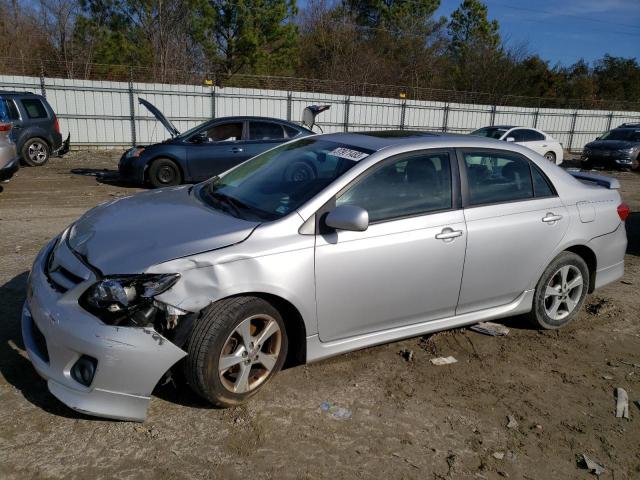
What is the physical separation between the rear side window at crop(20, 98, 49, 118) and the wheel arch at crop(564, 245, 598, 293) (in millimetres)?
12412

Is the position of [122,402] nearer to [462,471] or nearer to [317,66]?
[462,471]

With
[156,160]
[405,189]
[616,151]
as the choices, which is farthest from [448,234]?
[616,151]

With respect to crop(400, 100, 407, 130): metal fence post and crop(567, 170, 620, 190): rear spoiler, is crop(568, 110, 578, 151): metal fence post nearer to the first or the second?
crop(400, 100, 407, 130): metal fence post

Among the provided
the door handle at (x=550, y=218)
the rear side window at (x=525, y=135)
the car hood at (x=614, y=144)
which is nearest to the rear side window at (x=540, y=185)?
the door handle at (x=550, y=218)

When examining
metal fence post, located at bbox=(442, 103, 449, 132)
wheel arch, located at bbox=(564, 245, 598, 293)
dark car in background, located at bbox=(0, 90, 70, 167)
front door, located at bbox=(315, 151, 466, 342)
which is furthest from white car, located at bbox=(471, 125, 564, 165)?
front door, located at bbox=(315, 151, 466, 342)

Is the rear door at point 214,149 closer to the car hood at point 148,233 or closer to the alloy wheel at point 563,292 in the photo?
the car hood at point 148,233

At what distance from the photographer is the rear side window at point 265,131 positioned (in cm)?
1067

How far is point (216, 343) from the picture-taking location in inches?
115

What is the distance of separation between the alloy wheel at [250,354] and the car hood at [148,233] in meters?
0.51

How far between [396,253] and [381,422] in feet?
3.42

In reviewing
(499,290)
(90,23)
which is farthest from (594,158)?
(90,23)

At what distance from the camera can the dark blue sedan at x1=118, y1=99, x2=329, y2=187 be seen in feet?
34.3

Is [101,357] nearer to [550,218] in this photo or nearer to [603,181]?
[550,218]

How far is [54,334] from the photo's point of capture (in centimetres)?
282
